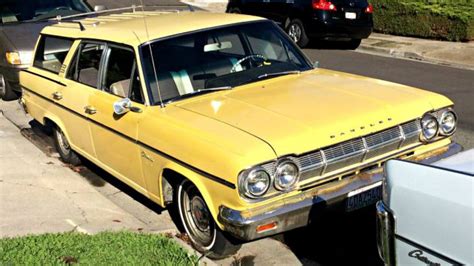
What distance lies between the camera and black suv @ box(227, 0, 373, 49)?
46.4 feet

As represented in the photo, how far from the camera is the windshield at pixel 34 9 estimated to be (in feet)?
34.7

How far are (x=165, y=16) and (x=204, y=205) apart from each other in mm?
2538

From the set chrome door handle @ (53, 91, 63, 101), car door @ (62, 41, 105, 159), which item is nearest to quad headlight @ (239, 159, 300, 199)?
car door @ (62, 41, 105, 159)

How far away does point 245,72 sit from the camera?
5457mm

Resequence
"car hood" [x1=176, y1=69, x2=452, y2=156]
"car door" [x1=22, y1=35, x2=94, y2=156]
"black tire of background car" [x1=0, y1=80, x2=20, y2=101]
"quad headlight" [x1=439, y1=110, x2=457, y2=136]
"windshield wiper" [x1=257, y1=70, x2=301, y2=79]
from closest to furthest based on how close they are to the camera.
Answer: "car hood" [x1=176, y1=69, x2=452, y2=156] → "quad headlight" [x1=439, y1=110, x2=457, y2=136] → "windshield wiper" [x1=257, y1=70, x2=301, y2=79] → "car door" [x1=22, y1=35, x2=94, y2=156] → "black tire of background car" [x1=0, y1=80, x2=20, y2=101]

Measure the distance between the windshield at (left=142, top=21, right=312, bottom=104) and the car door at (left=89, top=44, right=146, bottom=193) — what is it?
7.9 inches

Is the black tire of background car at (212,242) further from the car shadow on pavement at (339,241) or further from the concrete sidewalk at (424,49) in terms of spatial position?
the concrete sidewalk at (424,49)

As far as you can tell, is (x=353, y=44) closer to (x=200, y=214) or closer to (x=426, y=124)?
(x=426, y=124)

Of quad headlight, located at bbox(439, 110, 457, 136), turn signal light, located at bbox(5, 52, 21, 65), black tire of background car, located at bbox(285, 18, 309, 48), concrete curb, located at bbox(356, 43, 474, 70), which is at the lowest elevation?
concrete curb, located at bbox(356, 43, 474, 70)

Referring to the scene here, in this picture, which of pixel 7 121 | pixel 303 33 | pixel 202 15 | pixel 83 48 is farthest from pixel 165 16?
pixel 303 33

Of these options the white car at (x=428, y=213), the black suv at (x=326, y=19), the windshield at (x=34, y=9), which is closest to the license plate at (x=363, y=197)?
the white car at (x=428, y=213)

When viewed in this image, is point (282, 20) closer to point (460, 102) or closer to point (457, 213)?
point (460, 102)

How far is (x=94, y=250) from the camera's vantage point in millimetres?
4398

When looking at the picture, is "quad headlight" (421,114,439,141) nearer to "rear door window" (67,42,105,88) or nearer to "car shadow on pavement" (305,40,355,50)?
"rear door window" (67,42,105,88)
